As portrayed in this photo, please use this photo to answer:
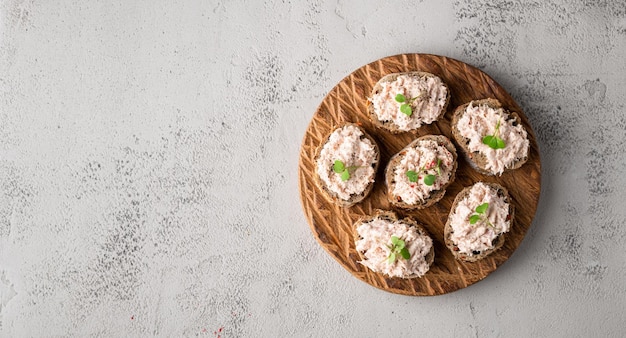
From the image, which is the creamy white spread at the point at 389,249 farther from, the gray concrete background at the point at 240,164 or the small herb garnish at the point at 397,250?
the gray concrete background at the point at 240,164

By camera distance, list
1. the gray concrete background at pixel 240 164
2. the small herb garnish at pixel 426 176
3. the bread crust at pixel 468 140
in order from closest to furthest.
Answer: the small herb garnish at pixel 426 176, the bread crust at pixel 468 140, the gray concrete background at pixel 240 164

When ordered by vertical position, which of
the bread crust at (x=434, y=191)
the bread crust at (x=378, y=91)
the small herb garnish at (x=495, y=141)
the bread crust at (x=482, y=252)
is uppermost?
the bread crust at (x=378, y=91)

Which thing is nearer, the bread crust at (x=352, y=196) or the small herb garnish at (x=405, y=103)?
the small herb garnish at (x=405, y=103)

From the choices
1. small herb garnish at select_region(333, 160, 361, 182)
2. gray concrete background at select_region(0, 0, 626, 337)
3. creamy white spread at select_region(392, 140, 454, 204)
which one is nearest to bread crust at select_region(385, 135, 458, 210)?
creamy white spread at select_region(392, 140, 454, 204)

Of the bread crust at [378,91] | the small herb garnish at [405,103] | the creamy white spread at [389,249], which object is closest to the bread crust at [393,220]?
the creamy white spread at [389,249]

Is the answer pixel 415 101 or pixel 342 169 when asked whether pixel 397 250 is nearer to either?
pixel 342 169

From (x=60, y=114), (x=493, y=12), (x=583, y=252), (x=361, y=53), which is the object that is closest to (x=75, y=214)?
(x=60, y=114)

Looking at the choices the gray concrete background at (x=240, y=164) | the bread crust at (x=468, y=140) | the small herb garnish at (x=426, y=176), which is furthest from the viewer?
the gray concrete background at (x=240, y=164)

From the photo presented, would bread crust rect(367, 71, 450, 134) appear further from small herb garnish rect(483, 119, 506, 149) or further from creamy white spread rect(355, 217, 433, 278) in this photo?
creamy white spread rect(355, 217, 433, 278)
